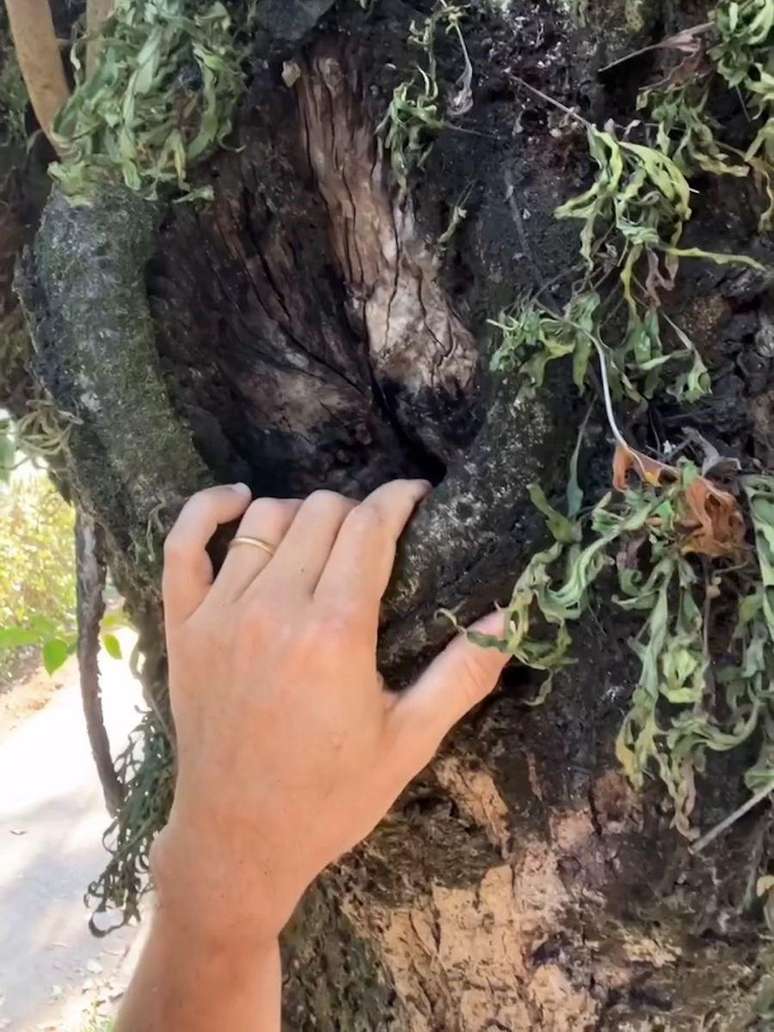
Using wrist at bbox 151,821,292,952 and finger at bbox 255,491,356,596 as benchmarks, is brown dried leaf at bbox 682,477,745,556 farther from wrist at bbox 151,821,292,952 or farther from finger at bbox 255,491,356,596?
wrist at bbox 151,821,292,952

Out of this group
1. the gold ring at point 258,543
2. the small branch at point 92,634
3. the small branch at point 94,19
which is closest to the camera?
the gold ring at point 258,543

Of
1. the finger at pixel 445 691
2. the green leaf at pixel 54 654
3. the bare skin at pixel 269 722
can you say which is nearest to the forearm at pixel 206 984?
the bare skin at pixel 269 722

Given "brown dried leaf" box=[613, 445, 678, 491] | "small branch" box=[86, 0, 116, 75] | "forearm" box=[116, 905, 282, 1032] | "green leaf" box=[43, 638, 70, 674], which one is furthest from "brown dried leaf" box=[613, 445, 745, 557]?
"green leaf" box=[43, 638, 70, 674]

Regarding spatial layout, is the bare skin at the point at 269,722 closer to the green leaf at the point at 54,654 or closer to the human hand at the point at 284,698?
the human hand at the point at 284,698

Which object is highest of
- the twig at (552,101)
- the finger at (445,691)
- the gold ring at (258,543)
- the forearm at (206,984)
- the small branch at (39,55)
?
the small branch at (39,55)

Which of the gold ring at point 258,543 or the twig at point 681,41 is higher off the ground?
the twig at point 681,41

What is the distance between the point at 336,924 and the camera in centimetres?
82

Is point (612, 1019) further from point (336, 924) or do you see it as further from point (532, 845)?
point (336, 924)

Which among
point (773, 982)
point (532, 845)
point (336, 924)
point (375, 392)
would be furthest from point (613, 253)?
point (336, 924)

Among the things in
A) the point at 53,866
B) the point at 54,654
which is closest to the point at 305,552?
the point at 54,654

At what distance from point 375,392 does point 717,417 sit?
24 cm

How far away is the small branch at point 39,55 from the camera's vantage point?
0.78 metres

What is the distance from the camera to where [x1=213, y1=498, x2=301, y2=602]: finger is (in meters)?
0.59

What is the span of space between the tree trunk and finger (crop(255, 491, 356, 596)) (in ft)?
0.15
